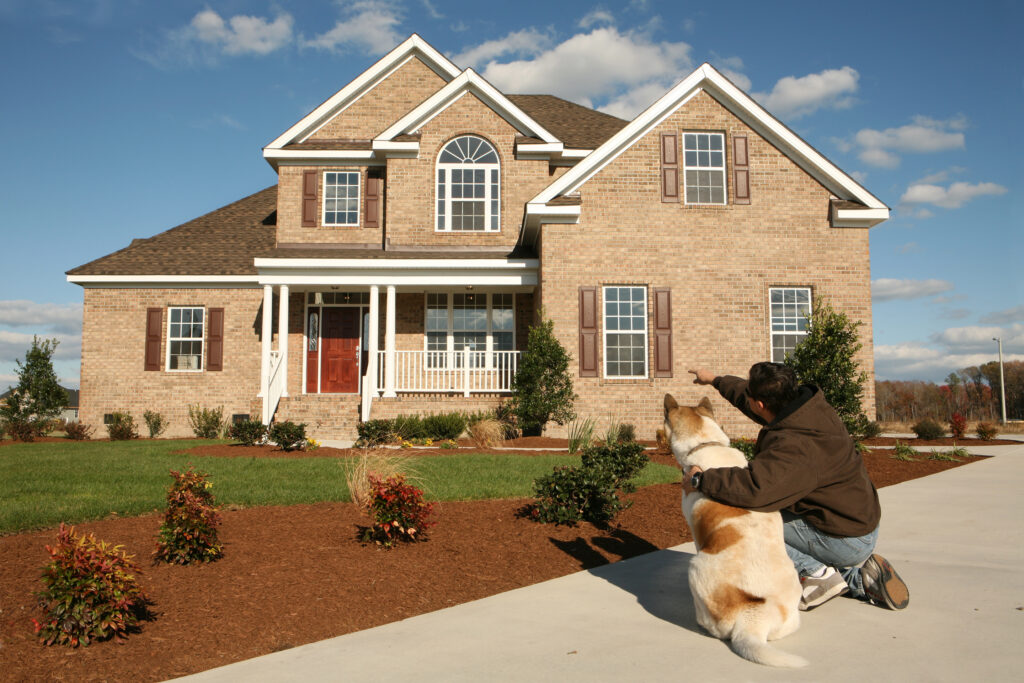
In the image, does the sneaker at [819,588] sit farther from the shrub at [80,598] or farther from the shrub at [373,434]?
the shrub at [373,434]

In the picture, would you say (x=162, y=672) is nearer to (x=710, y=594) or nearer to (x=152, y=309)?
(x=710, y=594)

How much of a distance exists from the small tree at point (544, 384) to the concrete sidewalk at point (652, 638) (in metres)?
9.22

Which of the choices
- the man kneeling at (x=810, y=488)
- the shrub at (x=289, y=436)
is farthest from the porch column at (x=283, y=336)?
the man kneeling at (x=810, y=488)

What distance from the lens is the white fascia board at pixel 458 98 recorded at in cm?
1725

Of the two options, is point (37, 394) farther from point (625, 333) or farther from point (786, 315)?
point (786, 315)

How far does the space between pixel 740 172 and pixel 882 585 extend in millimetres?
12555

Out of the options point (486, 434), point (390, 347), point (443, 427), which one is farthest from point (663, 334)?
point (390, 347)

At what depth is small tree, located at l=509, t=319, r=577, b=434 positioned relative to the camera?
14.5 meters

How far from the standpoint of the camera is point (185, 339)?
59.5 ft

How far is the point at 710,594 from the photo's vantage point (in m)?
3.49

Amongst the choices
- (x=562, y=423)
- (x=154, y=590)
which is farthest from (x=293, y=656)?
(x=562, y=423)

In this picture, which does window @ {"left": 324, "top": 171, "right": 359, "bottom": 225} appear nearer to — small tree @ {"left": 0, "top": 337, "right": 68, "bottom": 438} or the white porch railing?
the white porch railing

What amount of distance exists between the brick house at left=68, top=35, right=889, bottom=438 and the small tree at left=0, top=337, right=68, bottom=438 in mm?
1194

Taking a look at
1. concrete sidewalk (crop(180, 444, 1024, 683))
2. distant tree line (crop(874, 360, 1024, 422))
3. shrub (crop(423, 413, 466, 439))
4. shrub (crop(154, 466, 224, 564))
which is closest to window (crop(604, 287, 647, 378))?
shrub (crop(423, 413, 466, 439))
